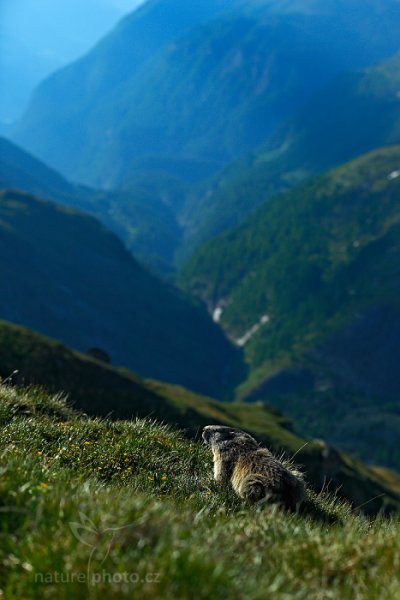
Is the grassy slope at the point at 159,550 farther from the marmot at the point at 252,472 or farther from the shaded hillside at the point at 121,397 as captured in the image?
the shaded hillside at the point at 121,397

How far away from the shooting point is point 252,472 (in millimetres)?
10695

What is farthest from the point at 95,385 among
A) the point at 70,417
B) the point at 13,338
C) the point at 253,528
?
the point at 253,528

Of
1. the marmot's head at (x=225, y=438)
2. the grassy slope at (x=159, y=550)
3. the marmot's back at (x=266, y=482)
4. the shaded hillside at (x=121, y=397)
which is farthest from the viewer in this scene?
the shaded hillside at (x=121, y=397)

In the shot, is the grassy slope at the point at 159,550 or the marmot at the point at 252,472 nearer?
the grassy slope at the point at 159,550

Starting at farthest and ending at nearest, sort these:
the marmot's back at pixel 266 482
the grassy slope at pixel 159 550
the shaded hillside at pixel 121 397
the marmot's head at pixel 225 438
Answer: the shaded hillside at pixel 121 397, the marmot's head at pixel 225 438, the marmot's back at pixel 266 482, the grassy slope at pixel 159 550

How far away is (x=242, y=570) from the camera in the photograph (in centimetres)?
620

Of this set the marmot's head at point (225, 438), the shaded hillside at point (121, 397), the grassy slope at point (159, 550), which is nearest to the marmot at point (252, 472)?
the marmot's head at point (225, 438)

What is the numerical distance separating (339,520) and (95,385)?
115m

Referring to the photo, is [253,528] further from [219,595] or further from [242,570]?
[219,595]

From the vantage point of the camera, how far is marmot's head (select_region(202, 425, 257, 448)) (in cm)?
1209

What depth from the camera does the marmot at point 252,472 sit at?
400 inches

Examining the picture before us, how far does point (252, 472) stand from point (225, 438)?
1875 millimetres

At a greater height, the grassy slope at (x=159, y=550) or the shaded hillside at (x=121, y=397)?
the grassy slope at (x=159, y=550)

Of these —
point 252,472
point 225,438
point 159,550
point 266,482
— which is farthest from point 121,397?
point 159,550
